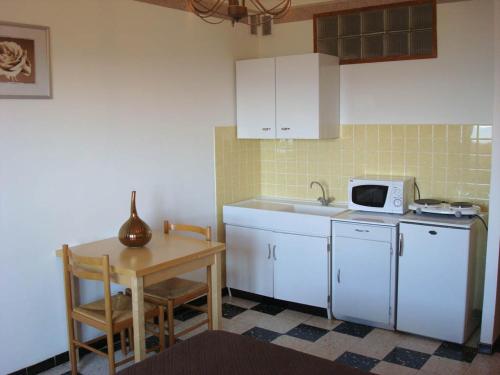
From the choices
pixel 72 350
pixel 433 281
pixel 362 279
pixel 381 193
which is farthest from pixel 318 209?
pixel 72 350

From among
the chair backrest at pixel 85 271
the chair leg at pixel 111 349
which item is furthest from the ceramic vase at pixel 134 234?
the chair leg at pixel 111 349

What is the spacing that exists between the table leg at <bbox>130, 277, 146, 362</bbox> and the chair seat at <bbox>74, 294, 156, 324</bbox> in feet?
0.45

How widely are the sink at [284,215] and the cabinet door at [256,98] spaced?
0.64m

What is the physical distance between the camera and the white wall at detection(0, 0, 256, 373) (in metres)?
3.24

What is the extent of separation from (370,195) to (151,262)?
191cm

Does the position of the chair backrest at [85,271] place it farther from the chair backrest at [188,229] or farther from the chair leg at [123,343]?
the chair backrest at [188,229]

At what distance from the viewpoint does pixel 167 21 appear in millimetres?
4098

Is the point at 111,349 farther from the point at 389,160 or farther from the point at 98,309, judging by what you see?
the point at 389,160

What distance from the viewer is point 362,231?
3.97m

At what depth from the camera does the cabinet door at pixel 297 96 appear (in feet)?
14.1

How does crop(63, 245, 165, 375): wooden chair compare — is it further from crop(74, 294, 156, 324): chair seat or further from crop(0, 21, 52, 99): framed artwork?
crop(0, 21, 52, 99): framed artwork

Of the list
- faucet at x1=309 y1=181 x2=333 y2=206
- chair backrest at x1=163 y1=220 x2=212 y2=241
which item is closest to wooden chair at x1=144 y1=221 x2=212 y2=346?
chair backrest at x1=163 y1=220 x2=212 y2=241

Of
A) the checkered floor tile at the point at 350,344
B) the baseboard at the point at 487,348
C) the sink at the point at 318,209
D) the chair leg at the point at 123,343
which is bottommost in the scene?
the checkered floor tile at the point at 350,344

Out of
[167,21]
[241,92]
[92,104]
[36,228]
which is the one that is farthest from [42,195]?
[241,92]
